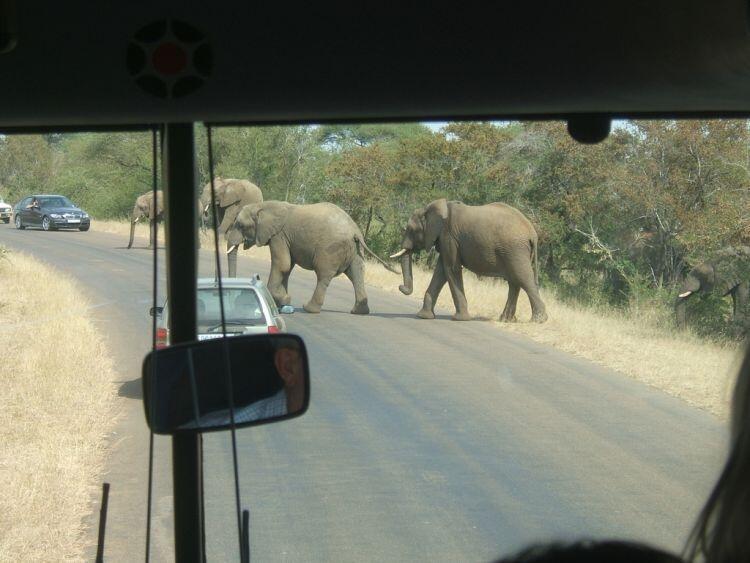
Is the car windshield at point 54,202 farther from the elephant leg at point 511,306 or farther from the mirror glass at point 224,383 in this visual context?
the elephant leg at point 511,306

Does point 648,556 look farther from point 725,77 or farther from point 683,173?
point 683,173

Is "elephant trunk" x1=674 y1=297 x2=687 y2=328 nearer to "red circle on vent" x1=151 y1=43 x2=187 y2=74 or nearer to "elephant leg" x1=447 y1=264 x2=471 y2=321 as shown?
"elephant leg" x1=447 y1=264 x2=471 y2=321

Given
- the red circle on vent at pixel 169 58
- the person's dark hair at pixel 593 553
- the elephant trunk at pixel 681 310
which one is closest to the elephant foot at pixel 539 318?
the elephant trunk at pixel 681 310

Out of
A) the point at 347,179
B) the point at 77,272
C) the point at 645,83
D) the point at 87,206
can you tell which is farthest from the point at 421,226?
the point at 645,83

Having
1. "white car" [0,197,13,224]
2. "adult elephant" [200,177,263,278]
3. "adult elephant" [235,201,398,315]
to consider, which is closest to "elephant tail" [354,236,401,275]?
"adult elephant" [235,201,398,315]

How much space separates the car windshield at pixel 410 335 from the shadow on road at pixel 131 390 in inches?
2.1

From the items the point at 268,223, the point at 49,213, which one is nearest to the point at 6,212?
the point at 49,213

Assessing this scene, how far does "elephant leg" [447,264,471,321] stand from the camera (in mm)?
15266

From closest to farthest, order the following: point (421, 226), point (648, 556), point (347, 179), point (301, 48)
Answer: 1. point (648, 556)
2. point (301, 48)
3. point (347, 179)
4. point (421, 226)

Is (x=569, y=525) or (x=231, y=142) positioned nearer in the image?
(x=569, y=525)

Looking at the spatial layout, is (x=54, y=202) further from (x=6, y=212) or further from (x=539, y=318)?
(x=539, y=318)

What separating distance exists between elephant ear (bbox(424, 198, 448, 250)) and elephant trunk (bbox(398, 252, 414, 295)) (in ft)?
1.70

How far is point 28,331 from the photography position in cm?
1029

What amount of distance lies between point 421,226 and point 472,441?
840 centimetres
